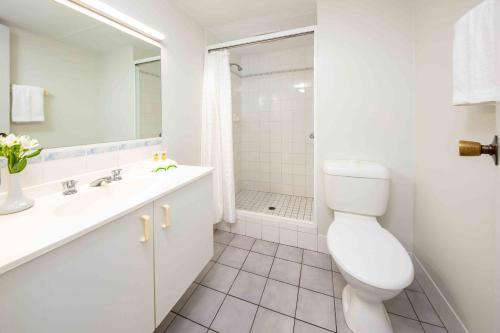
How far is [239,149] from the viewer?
3.03m

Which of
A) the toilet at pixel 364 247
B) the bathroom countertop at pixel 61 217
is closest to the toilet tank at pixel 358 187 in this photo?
the toilet at pixel 364 247

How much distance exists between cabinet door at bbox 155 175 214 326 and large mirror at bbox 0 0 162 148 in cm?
62

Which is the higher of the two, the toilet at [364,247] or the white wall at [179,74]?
the white wall at [179,74]

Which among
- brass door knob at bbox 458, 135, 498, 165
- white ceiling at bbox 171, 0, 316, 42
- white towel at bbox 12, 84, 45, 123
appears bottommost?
brass door knob at bbox 458, 135, 498, 165

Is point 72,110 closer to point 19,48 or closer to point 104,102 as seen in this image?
point 104,102

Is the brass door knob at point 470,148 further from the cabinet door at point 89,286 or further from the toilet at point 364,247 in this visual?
the cabinet door at point 89,286

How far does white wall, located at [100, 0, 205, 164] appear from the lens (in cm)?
151

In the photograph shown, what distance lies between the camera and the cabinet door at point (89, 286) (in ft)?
1.64

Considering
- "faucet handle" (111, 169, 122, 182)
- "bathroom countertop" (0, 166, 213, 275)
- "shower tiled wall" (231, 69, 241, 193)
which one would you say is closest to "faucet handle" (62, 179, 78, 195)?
"bathroom countertop" (0, 166, 213, 275)

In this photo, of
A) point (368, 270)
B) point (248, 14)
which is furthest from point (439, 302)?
point (248, 14)

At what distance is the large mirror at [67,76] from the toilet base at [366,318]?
171 cm

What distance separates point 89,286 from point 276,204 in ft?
6.77

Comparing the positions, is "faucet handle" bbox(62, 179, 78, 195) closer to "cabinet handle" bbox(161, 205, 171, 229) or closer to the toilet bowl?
"cabinet handle" bbox(161, 205, 171, 229)

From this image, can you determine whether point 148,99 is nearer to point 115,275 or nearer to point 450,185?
point 115,275
